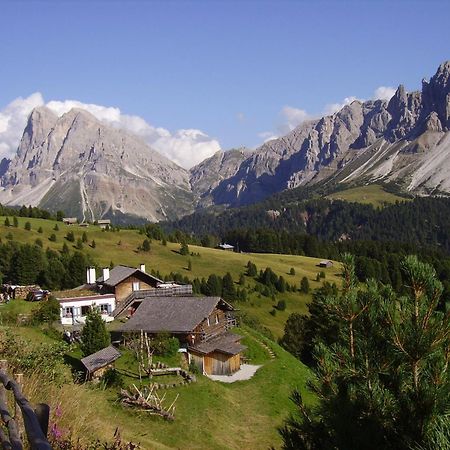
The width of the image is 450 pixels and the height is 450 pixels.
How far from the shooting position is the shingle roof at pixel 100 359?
37656 mm

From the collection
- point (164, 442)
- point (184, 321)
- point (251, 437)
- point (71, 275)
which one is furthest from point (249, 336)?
point (71, 275)

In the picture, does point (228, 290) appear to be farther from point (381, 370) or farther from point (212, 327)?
point (381, 370)

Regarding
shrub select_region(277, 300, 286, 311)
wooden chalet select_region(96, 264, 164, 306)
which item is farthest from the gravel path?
shrub select_region(277, 300, 286, 311)

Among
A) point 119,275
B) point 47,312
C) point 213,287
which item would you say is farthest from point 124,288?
point 213,287

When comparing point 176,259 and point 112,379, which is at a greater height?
point 112,379

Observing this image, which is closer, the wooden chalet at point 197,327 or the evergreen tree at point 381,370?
the evergreen tree at point 381,370

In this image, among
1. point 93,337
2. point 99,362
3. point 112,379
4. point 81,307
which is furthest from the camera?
point 81,307

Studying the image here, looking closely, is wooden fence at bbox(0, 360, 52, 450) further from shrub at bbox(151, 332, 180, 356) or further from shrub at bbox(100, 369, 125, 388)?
shrub at bbox(151, 332, 180, 356)

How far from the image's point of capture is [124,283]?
61.8 meters

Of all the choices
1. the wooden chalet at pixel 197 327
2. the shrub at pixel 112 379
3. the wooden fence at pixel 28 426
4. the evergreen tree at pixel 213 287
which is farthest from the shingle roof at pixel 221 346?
the evergreen tree at pixel 213 287

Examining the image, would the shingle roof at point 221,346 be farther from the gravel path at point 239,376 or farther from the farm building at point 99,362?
the farm building at point 99,362

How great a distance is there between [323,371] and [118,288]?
54393mm

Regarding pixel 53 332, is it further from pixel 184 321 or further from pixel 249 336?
pixel 249 336

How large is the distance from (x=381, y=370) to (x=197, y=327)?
41993 mm
